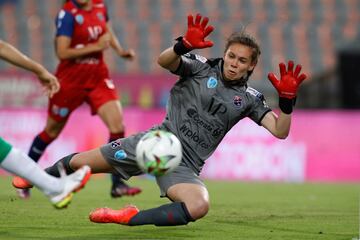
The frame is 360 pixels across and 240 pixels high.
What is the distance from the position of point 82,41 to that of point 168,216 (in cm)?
411

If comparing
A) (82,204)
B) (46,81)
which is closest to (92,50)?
(82,204)

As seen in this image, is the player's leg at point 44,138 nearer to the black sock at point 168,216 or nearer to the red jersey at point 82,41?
the red jersey at point 82,41

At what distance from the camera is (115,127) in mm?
9664

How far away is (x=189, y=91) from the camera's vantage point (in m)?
7.03

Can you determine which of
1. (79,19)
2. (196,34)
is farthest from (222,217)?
(79,19)

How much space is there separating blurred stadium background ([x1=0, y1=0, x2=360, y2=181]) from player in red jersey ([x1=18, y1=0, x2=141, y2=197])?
432cm

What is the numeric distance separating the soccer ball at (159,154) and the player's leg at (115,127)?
3432 mm

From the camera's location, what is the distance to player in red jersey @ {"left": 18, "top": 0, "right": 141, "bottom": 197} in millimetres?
9836

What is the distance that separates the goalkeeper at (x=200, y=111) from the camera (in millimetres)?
6672

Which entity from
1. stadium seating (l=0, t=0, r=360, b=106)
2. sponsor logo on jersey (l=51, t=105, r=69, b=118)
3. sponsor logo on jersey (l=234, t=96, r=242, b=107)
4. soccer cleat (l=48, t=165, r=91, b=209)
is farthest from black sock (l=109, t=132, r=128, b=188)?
stadium seating (l=0, t=0, r=360, b=106)

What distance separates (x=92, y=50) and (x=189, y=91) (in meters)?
3.05

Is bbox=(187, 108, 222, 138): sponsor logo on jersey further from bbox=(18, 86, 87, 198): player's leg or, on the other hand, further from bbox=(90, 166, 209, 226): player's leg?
bbox=(18, 86, 87, 198): player's leg

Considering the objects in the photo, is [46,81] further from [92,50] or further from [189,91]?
[92,50]

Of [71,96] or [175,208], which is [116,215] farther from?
[71,96]
